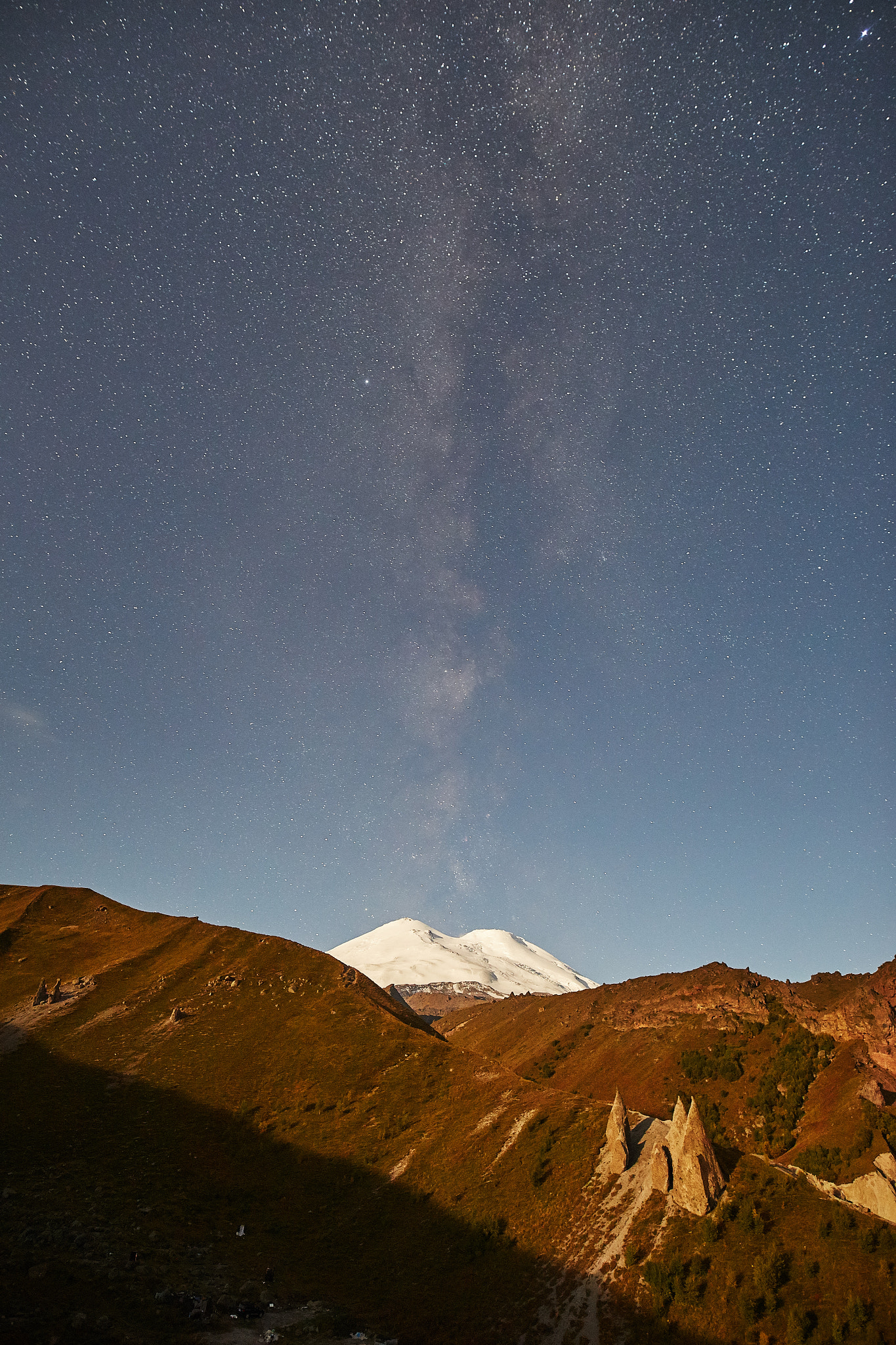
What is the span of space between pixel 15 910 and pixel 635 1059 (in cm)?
12791

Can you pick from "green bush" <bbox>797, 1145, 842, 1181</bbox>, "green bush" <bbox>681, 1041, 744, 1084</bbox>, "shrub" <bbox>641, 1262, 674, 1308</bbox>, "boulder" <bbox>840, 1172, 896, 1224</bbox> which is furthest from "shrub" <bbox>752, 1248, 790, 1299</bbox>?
"green bush" <bbox>681, 1041, 744, 1084</bbox>

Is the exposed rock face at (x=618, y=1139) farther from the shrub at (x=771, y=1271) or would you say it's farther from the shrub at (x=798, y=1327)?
the shrub at (x=798, y=1327)

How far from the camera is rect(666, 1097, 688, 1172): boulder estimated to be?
139 ft

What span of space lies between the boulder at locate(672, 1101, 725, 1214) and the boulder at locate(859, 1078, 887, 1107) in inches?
1155

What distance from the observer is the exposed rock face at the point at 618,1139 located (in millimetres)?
45719

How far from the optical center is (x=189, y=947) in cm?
10575

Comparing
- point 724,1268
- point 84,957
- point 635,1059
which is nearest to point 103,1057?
point 84,957

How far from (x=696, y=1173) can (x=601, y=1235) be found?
7769mm

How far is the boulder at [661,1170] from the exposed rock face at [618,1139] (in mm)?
2179

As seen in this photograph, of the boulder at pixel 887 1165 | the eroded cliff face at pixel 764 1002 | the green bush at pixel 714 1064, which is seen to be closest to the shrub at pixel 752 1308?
the boulder at pixel 887 1165

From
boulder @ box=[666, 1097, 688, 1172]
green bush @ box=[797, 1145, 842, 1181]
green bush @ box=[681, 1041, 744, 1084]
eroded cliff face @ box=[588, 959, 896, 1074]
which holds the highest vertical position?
eroded cliff face @ box=[588, 959, 896, 1074]

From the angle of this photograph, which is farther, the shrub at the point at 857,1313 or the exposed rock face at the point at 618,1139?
the exposed rock face at the point at 618,1139

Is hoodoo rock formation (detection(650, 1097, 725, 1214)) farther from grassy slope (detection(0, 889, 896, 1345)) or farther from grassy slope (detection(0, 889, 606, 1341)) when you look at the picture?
grassy slope (detection(0, 889, 606, 1341))

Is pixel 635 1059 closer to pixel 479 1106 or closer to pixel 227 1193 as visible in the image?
pixel 479 1106
